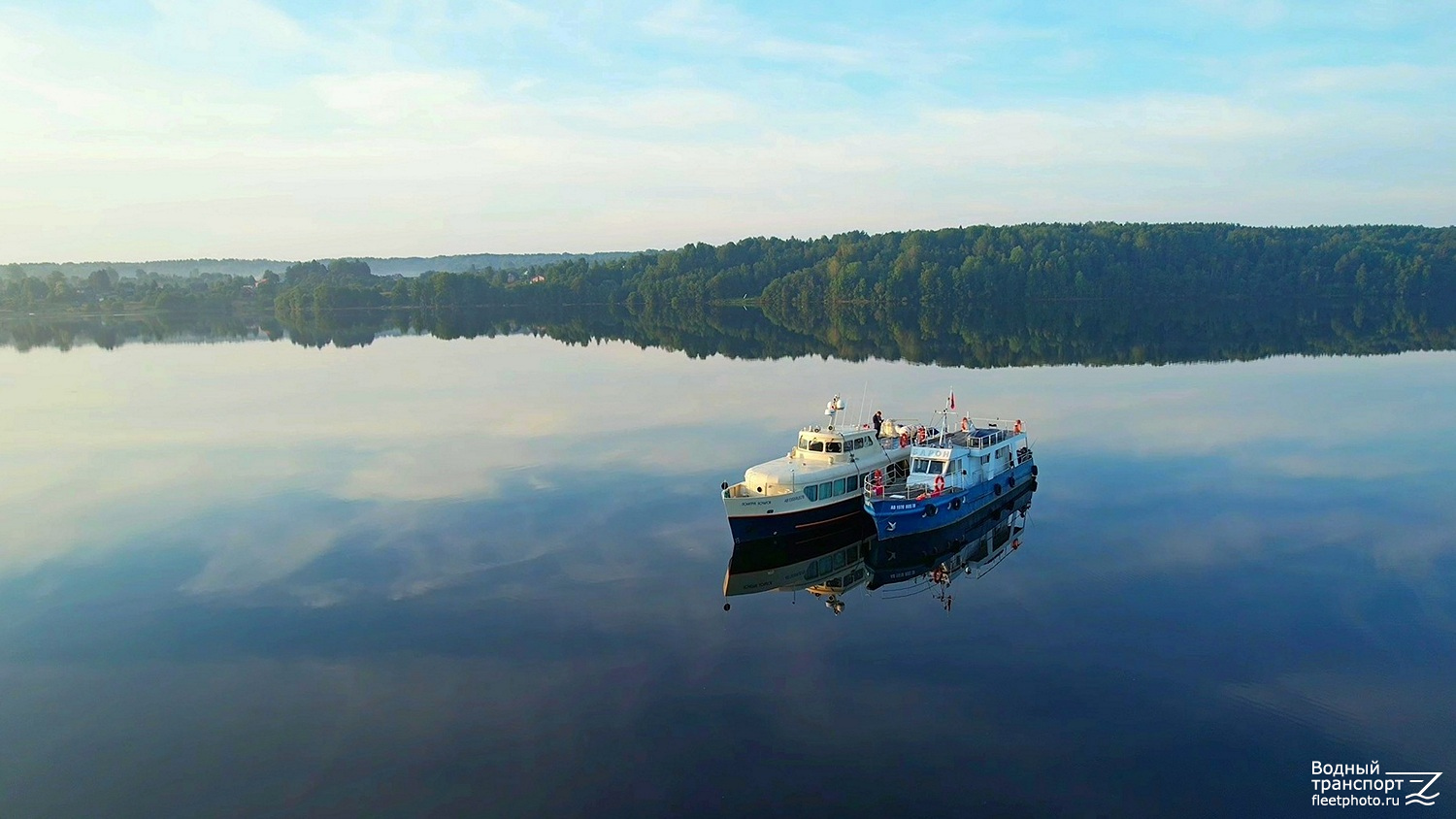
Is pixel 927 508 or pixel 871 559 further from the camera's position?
pixel 927 508

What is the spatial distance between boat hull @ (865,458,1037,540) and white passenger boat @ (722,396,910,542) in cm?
219

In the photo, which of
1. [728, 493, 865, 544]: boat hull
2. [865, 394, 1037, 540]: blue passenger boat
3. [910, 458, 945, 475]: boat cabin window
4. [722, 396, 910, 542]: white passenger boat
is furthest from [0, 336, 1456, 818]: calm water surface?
[910, 458, 945, 475]: boat cabin window

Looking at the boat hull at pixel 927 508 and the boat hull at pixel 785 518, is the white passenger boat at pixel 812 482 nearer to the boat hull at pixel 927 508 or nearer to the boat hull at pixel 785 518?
the boat hull at pixel 785 518

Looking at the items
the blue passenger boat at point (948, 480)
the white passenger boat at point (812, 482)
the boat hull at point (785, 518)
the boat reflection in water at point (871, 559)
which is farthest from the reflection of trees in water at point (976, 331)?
the boat hull at point (785, 518)

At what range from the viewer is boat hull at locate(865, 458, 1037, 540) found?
3997 cm

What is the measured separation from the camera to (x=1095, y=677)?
26781mm

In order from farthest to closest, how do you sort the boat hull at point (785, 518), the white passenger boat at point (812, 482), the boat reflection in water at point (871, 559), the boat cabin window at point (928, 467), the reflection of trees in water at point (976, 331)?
the reflection of trees in water at point (976, 331), the boat cabin window at point (928, 467), the white passenger boat at point (812, 482), the boat hull at point (785, 518), the boat reflection in water at point (871, 559)

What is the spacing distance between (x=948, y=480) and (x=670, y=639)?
61.3ft

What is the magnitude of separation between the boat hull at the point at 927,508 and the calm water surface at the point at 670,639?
2861 millimetres

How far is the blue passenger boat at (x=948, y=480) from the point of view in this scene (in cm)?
4028

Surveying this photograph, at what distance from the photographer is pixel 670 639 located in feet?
97.8

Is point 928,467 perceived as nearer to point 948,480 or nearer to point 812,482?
point 948,480

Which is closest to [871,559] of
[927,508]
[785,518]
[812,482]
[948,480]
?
[927,508]

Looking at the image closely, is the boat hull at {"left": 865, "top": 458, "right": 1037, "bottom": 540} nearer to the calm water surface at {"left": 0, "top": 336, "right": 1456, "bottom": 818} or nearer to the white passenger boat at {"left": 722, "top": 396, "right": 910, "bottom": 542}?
the white passenger boat at {"left": 722, "top": 396, "right": 910, "bottom": 542}
